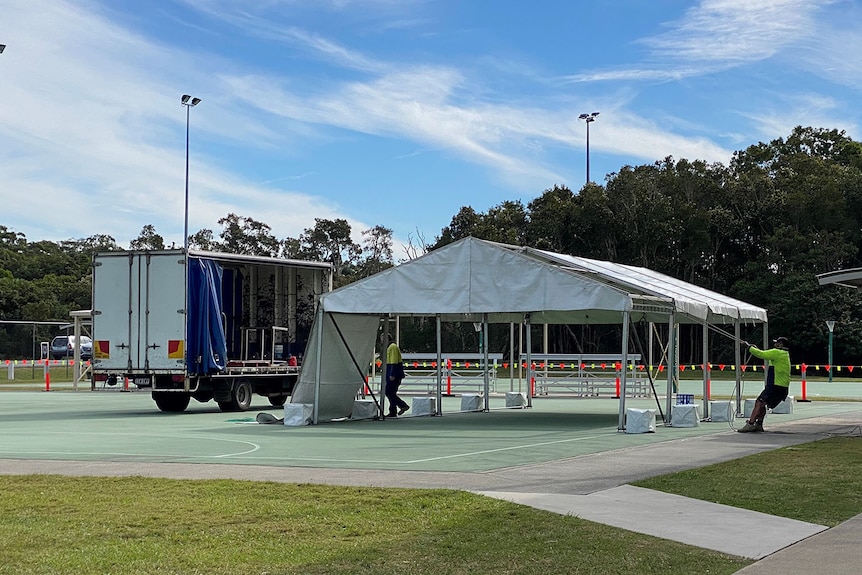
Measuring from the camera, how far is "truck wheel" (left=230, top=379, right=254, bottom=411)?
29.7m

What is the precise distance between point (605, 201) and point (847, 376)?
16900 mm

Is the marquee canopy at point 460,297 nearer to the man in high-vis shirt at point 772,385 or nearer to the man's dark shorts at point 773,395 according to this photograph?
the man in high-vis shirt at point 772,385

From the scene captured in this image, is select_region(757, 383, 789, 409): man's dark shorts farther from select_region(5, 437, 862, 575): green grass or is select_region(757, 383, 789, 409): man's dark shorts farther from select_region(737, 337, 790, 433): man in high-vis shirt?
select_region(5, 437, 862, 575): green grass

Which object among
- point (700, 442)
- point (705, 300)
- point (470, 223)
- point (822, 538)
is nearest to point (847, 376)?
point (470, 223)

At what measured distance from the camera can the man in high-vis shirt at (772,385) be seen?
2173 centimetres

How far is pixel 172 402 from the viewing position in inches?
1195

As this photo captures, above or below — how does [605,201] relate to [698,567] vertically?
above

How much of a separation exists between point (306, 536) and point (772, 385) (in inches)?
569

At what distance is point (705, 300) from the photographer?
1031 inches

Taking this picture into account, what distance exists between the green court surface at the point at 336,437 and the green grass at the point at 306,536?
145 inches

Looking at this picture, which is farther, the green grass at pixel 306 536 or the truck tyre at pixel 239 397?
the truck tyre at pixel 239 397

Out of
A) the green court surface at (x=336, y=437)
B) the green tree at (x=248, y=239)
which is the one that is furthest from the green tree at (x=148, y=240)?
the green court surface at (x=336, y=437)

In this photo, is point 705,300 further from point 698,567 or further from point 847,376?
point 847,376

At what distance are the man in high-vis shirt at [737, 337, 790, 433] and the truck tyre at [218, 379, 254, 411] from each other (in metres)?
13.3
